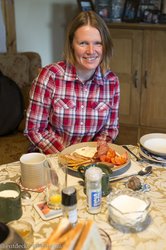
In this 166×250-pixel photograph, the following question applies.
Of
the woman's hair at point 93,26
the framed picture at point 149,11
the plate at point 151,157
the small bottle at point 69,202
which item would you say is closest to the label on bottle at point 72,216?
the small bottle at point 69,202

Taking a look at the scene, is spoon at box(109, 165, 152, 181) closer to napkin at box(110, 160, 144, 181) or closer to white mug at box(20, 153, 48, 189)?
napkin at box(110, 160, 144, 181)

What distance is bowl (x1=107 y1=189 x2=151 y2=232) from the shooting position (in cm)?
112

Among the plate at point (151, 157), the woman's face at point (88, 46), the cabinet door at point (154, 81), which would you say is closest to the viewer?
the plate at point (151, 157)

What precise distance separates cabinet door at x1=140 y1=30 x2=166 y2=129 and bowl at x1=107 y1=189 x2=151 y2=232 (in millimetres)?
2195

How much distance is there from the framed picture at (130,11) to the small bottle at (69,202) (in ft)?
8.18

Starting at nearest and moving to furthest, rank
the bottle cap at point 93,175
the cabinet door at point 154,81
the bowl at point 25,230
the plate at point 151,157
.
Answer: the bowl at point 25,230 < the bottle cap at point 93,175 < the plate at point 151,157 < the cabinet door at point 154,81

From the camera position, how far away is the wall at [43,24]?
327 cm

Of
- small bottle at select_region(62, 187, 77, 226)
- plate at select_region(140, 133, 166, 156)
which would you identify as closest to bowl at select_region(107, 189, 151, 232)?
small bottle at select_region(62, 187, 77, 226)

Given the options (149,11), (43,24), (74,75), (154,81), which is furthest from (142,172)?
(43,24)

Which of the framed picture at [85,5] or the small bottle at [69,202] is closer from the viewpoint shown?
the small bottle at [69,202]

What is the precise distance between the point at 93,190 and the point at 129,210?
0.14m

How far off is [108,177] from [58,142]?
2.08 feet

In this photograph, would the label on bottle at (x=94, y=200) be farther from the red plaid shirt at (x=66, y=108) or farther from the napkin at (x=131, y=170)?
the red plaid shirt at (x=66, y=108)

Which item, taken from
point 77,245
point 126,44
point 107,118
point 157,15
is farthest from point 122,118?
point 77,245
